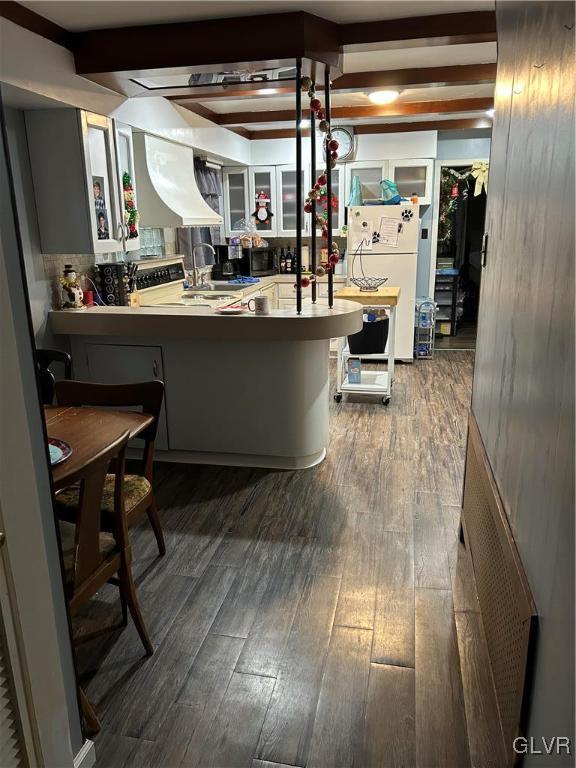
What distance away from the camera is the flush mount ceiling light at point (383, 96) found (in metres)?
4.74

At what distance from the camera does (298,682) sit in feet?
6.46

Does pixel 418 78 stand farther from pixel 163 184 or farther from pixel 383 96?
pixel 163 184

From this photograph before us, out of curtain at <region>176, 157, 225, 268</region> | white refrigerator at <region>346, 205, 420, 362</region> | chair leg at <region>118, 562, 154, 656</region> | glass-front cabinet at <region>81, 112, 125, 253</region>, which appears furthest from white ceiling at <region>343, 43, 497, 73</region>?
chair leg at <region>118, 562, 154, 656</region>

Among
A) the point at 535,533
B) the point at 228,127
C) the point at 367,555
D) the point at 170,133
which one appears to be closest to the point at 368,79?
the point at 170,133

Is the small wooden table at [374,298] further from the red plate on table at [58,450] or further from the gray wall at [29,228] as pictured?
the red plate on table at [58,450]

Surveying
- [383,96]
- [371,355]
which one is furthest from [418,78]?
[371,355]

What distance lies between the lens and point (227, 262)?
21.9 feet

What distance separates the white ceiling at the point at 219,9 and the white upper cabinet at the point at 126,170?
2.66 feet

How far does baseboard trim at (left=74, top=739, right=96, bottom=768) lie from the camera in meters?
1.61

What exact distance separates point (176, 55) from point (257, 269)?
3.83 meters

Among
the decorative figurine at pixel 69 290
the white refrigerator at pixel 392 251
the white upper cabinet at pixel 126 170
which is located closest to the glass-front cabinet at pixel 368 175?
the white refrigerator at pixel 392 251

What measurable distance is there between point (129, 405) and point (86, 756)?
49.8 inches

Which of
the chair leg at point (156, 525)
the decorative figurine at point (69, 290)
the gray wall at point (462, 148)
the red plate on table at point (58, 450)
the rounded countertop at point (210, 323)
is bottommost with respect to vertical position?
the chair leg at point (156, 525)

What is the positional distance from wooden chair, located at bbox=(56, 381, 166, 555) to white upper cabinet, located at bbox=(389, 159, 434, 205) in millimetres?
4945
